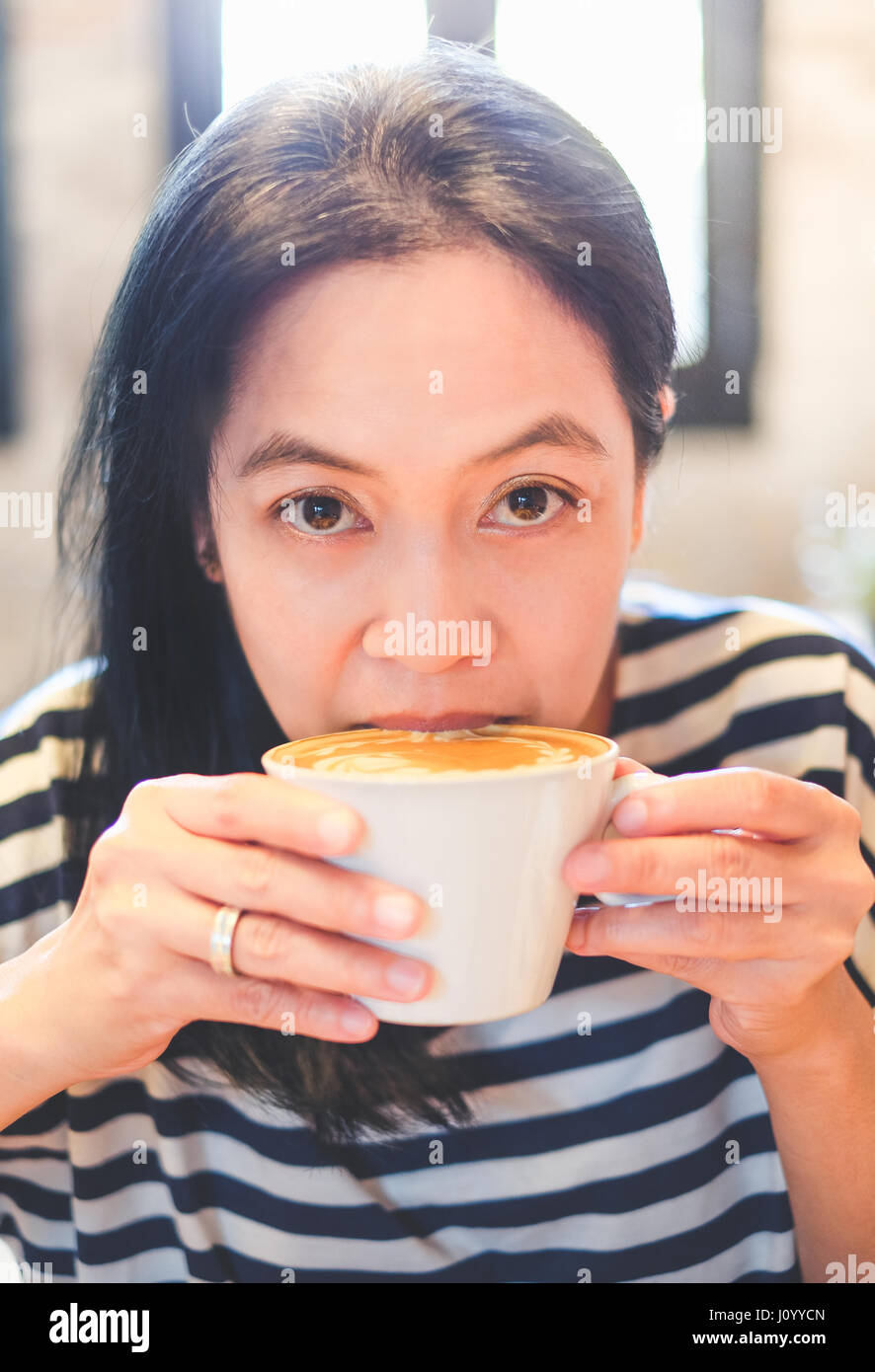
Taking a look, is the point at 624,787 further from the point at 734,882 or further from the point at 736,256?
the point at 736,256

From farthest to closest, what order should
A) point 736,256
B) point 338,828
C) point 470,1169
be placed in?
point 736,256
point 470,1169
point 338,828

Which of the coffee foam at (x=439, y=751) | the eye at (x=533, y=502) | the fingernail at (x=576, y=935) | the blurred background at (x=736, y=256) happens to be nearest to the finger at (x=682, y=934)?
the fingernail at (x=576, y=935)

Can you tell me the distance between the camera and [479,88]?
34.9 inches

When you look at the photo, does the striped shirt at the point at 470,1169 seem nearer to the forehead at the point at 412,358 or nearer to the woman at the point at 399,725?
the woman at the point at 399,725

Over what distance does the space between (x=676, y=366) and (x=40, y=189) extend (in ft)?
7.03

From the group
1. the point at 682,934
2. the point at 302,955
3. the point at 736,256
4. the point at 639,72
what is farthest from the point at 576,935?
the point at 736,256

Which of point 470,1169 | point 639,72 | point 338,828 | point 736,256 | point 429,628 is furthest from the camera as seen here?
point 736,256

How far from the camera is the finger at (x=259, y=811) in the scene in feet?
1.84

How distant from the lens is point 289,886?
0.60 meters

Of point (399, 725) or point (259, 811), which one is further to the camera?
point (399, 725)

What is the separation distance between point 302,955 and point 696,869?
244 mm

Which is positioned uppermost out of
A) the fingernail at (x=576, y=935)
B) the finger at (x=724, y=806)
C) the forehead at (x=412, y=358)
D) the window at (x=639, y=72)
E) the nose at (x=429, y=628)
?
the window at (x=639, y=72)
